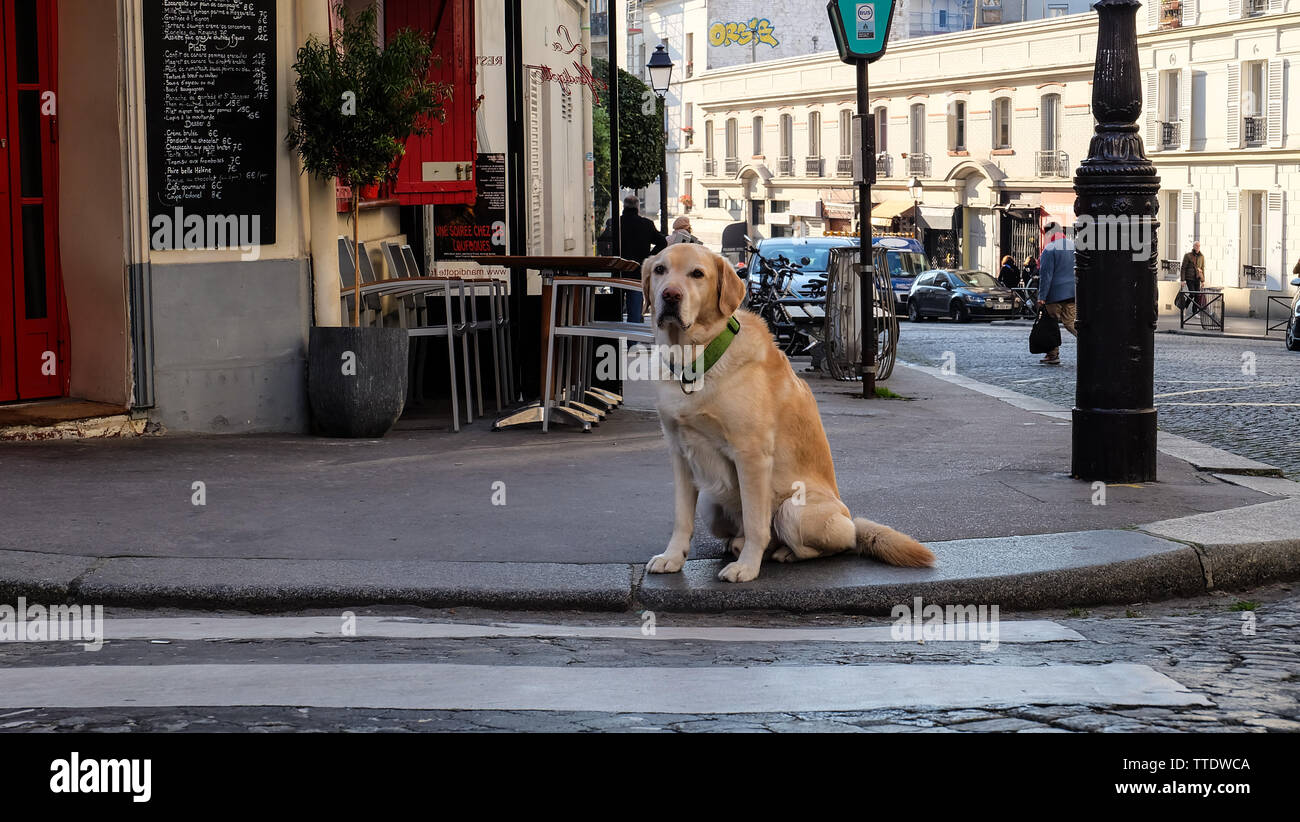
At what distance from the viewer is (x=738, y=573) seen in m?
6.17

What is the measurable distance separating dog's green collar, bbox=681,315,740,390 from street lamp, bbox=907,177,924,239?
5181 centimetres

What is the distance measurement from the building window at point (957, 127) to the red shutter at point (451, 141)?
4489cm

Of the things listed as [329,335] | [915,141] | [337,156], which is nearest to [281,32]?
[337,156]

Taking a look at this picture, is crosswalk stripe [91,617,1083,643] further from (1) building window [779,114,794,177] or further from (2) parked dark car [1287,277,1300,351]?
(1) building window [779,114,794,177]

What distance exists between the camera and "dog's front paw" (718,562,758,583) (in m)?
6.16

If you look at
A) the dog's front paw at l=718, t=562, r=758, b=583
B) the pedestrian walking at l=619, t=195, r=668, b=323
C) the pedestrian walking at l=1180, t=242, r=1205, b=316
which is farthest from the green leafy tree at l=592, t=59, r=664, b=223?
the dog's front paw at l=718, t=562, r=758, b=583

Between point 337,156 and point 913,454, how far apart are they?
4.29 m

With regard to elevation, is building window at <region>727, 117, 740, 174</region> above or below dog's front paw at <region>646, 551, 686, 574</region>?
above

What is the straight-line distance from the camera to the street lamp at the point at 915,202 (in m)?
57.2

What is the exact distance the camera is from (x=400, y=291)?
35.6 feet

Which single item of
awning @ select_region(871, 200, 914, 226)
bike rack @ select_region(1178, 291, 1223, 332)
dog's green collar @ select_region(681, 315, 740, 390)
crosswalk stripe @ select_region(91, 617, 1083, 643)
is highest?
awning @ select_region(871, 200, 914, 226)

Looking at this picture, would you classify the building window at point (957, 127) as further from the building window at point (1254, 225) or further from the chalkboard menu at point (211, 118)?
the chalkboard menu at point (211, 118)

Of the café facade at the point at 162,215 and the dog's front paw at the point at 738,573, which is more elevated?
the café facade at the point at 162,215

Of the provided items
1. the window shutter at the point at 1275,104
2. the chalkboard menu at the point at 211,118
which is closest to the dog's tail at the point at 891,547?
the chalkboard menu at the point at 211,118
